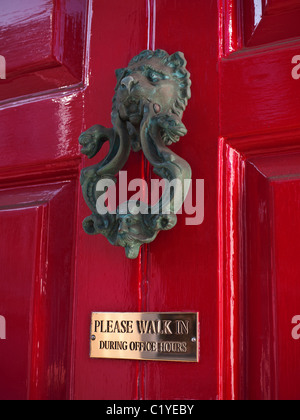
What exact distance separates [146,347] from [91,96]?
0.34 metres

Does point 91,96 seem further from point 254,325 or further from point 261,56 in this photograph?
point 254,325

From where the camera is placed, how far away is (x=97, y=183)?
65 centimetres

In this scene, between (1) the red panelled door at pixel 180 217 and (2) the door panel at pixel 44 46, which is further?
(2) the door panel at pixel 44 46

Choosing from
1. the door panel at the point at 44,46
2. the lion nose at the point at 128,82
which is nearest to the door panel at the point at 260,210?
the lion nose at the point at 128,82

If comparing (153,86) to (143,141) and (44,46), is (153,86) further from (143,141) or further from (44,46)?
(44,46)

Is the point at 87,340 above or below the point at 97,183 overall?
below

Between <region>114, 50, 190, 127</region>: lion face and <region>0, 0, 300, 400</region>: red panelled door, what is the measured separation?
0.08 ft

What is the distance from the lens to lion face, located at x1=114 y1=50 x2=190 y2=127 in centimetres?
63

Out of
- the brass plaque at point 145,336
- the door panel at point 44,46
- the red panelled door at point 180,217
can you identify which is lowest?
the brass plaque at point 145,336

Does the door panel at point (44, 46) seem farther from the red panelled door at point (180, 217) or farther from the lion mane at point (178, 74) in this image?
the lion mane at point (178, 74)

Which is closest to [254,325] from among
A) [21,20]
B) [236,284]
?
[236,284]

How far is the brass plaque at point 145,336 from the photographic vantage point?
2.00ft

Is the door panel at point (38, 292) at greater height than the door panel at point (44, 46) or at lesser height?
lesser

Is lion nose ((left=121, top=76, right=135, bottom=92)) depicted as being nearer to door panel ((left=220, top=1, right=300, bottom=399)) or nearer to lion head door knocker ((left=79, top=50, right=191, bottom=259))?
lion head door knocker ((left=79, top=50, right=191, bottom=259))
